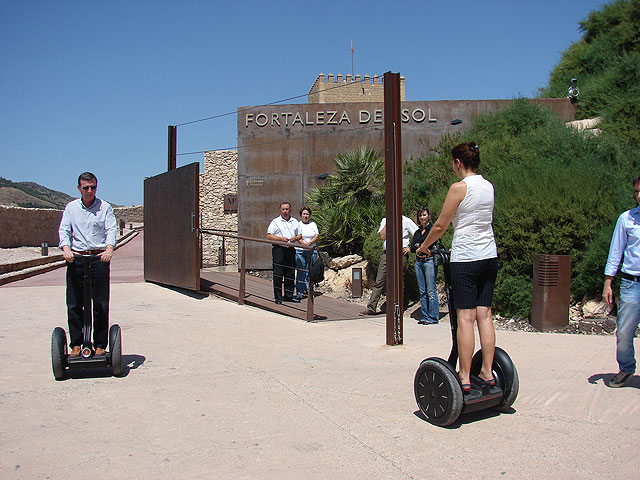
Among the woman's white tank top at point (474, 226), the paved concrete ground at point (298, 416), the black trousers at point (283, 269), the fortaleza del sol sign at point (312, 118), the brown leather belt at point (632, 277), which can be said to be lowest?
the paved concrete ground at point (298, 416)

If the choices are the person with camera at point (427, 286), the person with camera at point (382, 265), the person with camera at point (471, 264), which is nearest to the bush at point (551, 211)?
the person with camera at point (382, 265)

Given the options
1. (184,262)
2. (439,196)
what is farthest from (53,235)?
(439,196)

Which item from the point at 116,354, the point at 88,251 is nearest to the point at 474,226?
the point at 116,354

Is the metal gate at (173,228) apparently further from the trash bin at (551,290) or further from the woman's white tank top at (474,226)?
the woman's white tank top at (474,226)

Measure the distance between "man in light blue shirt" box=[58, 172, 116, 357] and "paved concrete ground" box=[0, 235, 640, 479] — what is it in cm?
44

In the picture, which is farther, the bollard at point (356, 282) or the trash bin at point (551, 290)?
the bollard at point (356, 282)

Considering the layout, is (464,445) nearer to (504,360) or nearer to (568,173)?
(504,360)

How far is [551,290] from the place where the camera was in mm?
7328

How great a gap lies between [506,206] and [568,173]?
1046mm

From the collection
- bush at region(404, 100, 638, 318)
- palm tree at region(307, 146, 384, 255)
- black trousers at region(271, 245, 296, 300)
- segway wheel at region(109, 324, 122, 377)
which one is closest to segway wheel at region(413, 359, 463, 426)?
segway wheel at region(109, 324, 122, 377)

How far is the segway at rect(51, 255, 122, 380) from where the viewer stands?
5023 millimetres

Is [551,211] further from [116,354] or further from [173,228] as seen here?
[173,228]

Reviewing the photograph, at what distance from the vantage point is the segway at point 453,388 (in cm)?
376

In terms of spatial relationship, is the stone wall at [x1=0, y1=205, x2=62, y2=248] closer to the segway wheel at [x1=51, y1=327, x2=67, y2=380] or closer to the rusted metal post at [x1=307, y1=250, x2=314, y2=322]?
the rusted metal post at [x1=307, y1=250, x2=314, y2=322]
